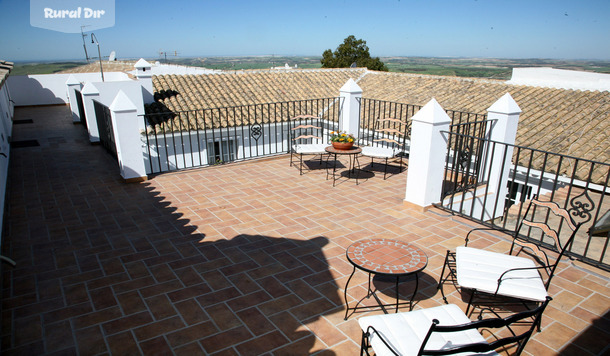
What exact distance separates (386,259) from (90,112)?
32.9 ft

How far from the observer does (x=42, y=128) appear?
1322cm

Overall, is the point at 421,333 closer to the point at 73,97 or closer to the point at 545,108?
the point at 545,108

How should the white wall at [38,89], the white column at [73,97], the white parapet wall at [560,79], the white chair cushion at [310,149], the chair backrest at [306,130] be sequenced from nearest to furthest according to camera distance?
1. the white chair cushion at [310,149]
2. the chair backrest at [306,130]
3. the white parapet wall at [560,79]
4. the white column at [73,97]
5. the white wall at [38,89]

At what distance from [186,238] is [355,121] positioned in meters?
5.63

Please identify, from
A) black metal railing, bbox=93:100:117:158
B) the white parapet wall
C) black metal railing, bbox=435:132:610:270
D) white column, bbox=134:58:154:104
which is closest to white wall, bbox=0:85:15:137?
black metal railing, bbox=93:100:117:158

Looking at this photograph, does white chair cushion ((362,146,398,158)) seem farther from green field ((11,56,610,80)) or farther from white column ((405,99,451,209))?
green field ((11,56,610,80))

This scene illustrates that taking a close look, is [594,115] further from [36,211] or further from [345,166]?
[36,211]

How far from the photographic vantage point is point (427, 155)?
17.2ft

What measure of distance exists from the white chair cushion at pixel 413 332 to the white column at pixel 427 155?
309 cm

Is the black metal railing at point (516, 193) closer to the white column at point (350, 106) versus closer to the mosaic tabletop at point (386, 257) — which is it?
the mosaic tabletop at point (386, 257)

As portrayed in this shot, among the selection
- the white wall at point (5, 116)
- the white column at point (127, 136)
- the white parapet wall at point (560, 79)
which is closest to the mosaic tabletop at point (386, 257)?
A: the white column at point (127, 136)

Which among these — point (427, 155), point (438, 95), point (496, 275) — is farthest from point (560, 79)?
point (496, 275)

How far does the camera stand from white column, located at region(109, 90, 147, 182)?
6332mm

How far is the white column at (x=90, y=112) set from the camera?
1008cm
